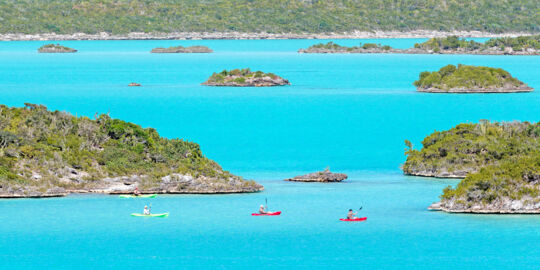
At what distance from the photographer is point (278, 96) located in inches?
6373

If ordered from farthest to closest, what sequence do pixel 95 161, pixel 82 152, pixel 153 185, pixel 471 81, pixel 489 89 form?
pixel 489 89
pixel 471 81
pixel 82 152
pixel 95 161
pixel 153 185

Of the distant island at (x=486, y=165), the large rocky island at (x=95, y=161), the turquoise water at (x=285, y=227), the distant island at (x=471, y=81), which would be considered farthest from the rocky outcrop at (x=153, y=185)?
the distant island at (x=471, y=81)

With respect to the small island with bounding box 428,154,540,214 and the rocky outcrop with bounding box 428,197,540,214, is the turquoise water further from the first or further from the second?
the small island with bounding box 428,154,540,214

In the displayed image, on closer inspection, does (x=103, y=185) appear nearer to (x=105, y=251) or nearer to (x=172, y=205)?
(x=172, y=205)

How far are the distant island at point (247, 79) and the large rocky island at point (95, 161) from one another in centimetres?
11089

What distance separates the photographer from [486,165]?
71.0 meters

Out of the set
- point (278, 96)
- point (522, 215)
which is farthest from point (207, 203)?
point (278, 96)

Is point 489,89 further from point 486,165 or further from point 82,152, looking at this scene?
point 82,152

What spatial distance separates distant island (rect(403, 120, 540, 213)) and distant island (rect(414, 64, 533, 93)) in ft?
264

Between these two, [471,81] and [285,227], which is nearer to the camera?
[285,227]

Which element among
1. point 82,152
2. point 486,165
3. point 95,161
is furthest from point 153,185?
point 486,165

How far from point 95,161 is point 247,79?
11604 cm

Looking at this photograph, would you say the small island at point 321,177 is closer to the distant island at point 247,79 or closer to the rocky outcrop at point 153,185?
the rocky outcrop at point 153,185

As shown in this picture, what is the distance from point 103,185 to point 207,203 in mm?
6364
